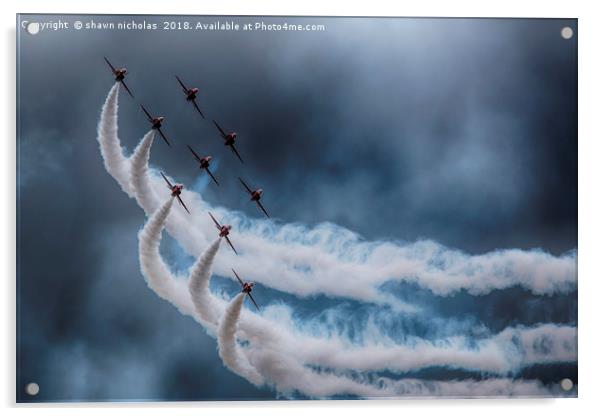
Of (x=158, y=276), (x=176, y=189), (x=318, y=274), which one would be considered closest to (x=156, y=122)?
(x=176, y=189)

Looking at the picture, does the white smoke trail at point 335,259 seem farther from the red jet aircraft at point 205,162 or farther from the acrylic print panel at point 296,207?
the red jet aircraft at point 205,162

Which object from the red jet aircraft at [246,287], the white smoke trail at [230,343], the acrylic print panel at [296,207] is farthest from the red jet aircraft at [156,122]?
the white smoke trail at [230,343]

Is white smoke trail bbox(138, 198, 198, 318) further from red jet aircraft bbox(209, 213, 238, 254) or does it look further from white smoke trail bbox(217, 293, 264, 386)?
red jet aircraft bbox(209, 213, 238, 254)

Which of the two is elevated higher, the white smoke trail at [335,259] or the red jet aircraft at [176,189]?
the red jet aircraft at [176,189]

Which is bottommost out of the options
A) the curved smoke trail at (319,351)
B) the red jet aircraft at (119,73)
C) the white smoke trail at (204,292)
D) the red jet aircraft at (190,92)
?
the curved smoke trail at (319,351)

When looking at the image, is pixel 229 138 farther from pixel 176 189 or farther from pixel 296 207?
pixel 296 207

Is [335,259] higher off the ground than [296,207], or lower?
lower
